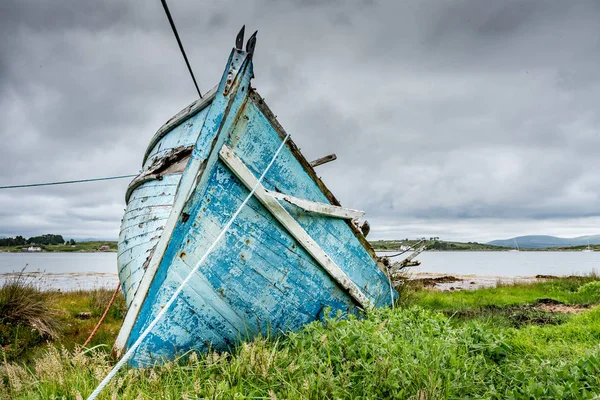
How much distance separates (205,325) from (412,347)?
182 cm

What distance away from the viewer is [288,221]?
3.83m

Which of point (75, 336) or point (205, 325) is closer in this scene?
point (205, 325)

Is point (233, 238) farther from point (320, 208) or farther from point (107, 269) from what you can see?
point (107, 269)

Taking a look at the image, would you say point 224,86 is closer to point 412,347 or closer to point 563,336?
point 412,347

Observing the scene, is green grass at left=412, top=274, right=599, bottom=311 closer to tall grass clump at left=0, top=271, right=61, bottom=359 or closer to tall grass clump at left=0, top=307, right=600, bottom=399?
tall grass clump at left=0, top=307, right=600, bottom=399

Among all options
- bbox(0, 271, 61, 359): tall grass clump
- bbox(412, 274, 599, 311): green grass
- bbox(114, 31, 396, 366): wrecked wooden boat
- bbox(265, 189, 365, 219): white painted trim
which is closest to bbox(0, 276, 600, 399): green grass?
bbox(114, 31, 396, 366): wrecked wooden boat

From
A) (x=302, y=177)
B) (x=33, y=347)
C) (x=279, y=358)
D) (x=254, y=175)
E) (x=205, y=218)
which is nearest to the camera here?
(x=279, y=358)

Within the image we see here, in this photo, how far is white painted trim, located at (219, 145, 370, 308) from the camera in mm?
3566

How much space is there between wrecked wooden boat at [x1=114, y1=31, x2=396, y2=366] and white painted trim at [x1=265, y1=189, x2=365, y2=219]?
0.4 inches

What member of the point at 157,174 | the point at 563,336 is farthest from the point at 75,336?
the point at 563,336

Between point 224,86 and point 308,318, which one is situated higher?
point 224,86

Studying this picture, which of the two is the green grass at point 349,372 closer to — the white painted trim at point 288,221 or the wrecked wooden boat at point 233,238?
the wrecked wooden boat at point 233,238

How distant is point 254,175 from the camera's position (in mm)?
3756

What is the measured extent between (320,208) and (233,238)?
1.01 m
